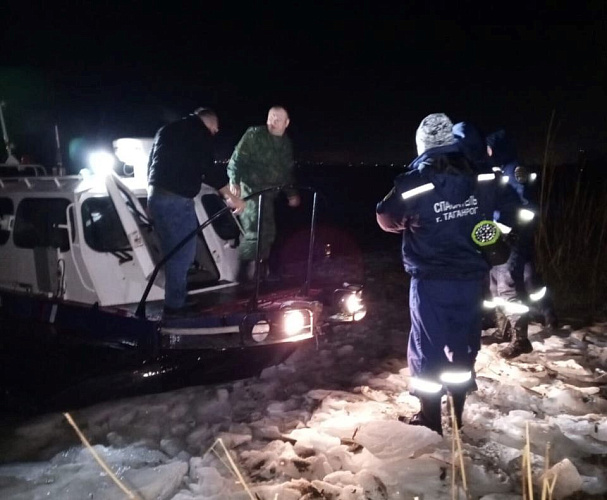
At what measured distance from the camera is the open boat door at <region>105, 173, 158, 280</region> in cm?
498

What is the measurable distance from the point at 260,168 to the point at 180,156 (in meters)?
1.22

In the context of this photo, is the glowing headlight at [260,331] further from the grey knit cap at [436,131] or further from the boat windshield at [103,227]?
the grey knit cap at [436,131]

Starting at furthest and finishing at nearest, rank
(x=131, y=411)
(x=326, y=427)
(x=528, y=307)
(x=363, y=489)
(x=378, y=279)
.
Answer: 1. (x=378, y=279)
2. (x=528, y=307)
3. (x=131, y=411)
4. (x=326, y=427)
5. (x=363, y=489)

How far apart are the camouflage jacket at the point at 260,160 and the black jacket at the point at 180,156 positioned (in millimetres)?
948

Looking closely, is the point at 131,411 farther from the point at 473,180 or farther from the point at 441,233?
A: the point at 473,180

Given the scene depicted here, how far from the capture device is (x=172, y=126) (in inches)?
187

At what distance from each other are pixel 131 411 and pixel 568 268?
5.84 meters

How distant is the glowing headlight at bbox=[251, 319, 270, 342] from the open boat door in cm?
132

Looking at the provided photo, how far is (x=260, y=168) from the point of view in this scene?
19.0 feet

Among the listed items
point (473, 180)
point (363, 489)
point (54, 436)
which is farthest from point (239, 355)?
point (473, 180)

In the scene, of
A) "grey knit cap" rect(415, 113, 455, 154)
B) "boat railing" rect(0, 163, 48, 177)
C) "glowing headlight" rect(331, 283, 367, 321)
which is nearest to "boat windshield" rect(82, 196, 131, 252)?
"glowing headlight" rect(331, 283, 367, 321)

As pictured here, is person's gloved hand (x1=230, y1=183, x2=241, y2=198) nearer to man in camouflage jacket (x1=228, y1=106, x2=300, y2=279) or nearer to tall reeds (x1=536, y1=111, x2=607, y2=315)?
man in camouflage jacket (x1=228, y1=106, x2=300, y2=279)

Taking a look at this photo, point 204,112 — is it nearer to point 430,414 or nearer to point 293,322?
point 293,322

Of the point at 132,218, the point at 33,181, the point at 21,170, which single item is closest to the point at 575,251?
the point at 132,218
